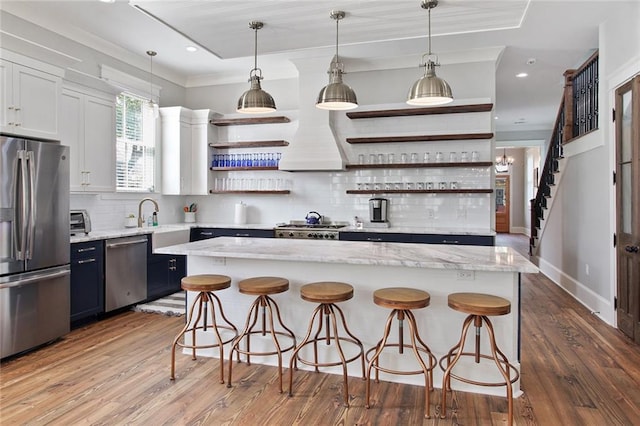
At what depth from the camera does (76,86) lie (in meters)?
4.46

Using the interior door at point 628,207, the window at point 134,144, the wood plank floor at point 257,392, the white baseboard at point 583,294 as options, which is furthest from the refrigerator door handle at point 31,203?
the white baseboard at point 583,294

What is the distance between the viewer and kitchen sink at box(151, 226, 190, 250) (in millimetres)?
5098

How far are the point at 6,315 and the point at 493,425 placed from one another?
3.60m

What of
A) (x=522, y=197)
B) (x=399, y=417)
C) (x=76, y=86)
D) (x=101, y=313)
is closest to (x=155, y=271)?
(x=101, y=313)

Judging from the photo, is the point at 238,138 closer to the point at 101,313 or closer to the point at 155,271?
the point at 155,271

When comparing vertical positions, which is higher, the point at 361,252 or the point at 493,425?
the point at 361,252

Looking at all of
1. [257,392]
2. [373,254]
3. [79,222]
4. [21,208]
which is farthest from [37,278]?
[373,254]

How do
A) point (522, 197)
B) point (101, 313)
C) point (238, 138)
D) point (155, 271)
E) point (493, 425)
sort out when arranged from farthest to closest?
point (522, 197) → point (238, 138) → point (155, 271) → point (101, 313) → point (493, 425)

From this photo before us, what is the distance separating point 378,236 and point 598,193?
96.4 inches

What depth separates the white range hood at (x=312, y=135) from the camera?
5.42 m

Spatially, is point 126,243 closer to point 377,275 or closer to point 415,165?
point 377,275

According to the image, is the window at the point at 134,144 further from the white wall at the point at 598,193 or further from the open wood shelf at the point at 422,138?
the white wall at the point at 598,193

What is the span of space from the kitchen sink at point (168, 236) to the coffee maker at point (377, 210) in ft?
8.19

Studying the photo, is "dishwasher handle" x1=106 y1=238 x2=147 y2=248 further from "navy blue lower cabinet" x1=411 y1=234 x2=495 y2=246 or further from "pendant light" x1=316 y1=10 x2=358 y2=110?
"navy blue lower cabinet" x1=411 y1=234 x2=495 y2=246
